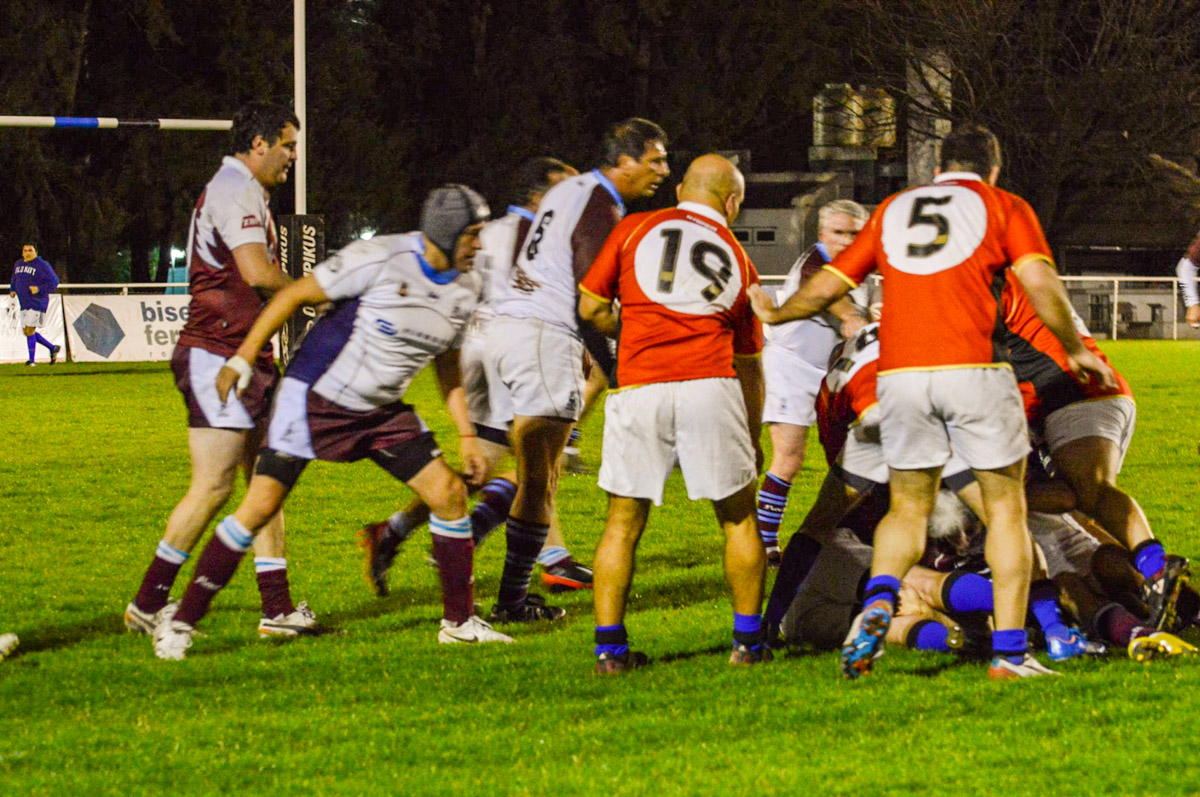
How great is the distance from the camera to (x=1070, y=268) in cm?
4756

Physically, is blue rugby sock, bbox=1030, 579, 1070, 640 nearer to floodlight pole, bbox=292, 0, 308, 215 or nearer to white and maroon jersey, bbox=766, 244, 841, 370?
white and maroon jersey, bbox=766, 244, 841, 370

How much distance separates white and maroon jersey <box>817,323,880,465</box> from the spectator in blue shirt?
1989 cm

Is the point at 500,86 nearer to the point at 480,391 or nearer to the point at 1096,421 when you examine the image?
the point at 480,391

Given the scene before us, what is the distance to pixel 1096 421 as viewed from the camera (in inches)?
247

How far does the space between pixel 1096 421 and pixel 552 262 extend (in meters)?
2.44

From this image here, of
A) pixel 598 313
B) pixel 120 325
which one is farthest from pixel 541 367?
pixel 120 325

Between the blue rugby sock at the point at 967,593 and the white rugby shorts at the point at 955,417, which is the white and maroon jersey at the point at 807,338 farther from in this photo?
the white rugby shorts at the point at 955,417

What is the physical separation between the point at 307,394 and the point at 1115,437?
10.6 feet

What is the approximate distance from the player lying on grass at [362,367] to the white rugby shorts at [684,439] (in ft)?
2.69

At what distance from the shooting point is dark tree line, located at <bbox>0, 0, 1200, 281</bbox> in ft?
125

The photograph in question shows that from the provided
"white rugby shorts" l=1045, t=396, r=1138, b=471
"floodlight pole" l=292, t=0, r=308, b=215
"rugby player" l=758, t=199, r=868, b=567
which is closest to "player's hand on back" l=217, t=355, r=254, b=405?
"white rugby shorts" l=1045, t=396, r=1138, b=471

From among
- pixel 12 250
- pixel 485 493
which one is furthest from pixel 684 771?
pixel 12 250

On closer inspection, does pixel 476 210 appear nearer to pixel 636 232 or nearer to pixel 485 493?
pixel 636 232

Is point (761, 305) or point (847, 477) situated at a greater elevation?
point (761, 305)
